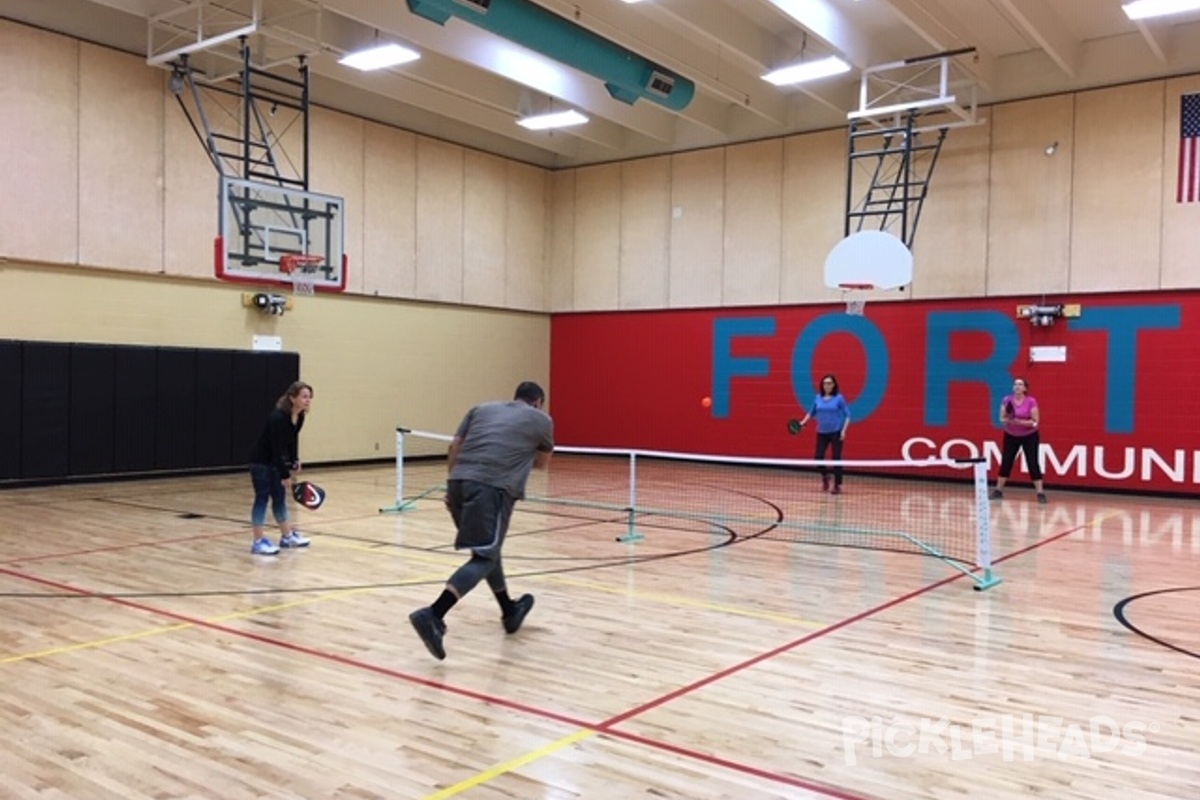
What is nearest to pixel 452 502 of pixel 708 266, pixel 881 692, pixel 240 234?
pixel 881 692

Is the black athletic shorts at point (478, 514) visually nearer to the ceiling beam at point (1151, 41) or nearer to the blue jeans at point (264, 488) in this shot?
the blue jeans at point (264, 488)

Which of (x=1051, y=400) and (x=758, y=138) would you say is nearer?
(x=1051, y=400)

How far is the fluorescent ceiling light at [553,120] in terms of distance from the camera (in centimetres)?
1639

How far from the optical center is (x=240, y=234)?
1184 cm

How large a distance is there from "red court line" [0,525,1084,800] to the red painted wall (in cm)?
882

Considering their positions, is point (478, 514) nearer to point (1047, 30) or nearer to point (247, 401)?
point (247, 401)

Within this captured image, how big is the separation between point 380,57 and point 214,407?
5.93 metres

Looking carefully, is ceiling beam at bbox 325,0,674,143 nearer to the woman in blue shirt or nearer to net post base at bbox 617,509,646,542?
the woman in blue shirt

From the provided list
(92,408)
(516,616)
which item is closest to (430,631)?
(516,616)

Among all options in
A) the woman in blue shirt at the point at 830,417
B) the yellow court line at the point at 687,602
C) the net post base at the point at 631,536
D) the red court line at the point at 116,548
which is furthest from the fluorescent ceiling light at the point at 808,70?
the red court line at the point at 116,548

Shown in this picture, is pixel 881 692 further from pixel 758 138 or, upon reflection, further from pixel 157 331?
pixel 758 138

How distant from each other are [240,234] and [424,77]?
4778 mm

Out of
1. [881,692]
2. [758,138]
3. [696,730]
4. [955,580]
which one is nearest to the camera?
[696,730]

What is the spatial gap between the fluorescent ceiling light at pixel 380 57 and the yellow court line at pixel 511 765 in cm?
1133
